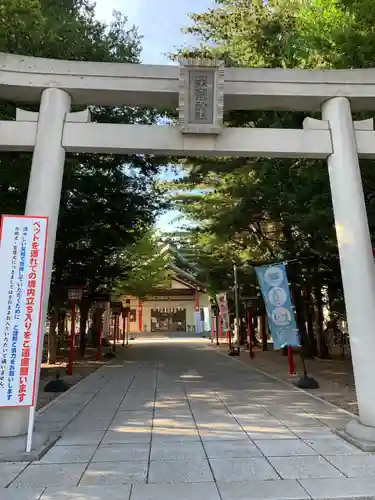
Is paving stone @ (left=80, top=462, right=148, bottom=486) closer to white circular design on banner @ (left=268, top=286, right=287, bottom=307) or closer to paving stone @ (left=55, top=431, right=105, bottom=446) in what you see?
paving stone @ (left=55, top=431, right=105, bottom=446)

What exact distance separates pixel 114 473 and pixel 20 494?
97 centimetres

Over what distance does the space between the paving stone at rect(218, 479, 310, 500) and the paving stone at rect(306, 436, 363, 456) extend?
1156mm

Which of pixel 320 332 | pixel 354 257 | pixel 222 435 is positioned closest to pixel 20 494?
pixel 222 435

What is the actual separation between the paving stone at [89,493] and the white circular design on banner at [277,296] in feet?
21.7

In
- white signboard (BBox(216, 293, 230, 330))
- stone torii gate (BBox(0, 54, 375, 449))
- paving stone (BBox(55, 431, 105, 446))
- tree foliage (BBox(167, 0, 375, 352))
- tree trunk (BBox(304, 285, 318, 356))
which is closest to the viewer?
paving stone (BBox(55, 431, 105, 446))

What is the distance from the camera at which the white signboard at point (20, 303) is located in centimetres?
545

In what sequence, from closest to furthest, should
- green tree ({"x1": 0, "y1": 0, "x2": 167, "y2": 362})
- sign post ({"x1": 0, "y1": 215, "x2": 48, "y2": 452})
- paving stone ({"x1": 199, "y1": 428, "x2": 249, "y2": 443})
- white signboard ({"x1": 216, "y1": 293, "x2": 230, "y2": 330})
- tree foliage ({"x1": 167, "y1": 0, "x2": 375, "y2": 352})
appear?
sign post ({"x1": 0, "y1": 215, "x2": 48, "y2": 452})
paving stone ({"x1": 199, "y1": 428, "x2": 249, "y2": 443})
tree foliage ({"x1": 167, "y1": 0, "x2": 375, "y2": 352})
green tree ({"x1": 0, "y1": 0, "x2": 167, "y2": 362})
white signboard ({"x1": 216, "y1": 293, "x2": 230, "y2": 330})

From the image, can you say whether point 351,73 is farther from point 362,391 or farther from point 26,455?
point 26,455

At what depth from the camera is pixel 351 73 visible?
6793 millimetres

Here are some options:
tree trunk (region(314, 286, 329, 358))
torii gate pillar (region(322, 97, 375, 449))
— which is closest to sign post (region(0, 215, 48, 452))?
torii gate pillar (region(322, 97, 375, 449))

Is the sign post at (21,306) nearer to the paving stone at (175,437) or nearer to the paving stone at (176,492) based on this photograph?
the paving stone at (175,437)

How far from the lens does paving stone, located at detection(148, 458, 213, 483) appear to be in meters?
4.54

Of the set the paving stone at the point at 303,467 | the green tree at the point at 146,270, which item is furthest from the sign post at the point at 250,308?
the paving stone at the point at 303,467

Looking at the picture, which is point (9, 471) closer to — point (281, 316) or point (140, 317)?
point (281, 316)
